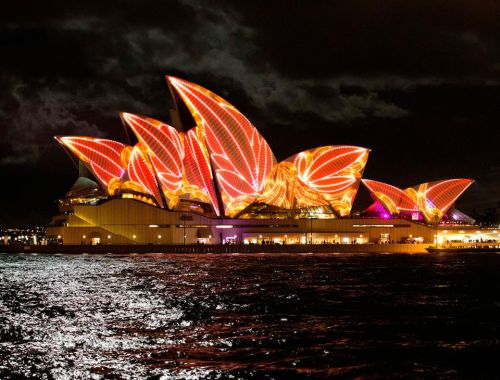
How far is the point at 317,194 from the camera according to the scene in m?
72.1

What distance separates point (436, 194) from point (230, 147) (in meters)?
28.1

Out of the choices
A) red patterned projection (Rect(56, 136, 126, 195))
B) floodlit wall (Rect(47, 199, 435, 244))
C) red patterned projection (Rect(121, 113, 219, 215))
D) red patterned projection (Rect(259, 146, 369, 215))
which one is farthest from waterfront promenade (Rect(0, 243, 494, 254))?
red patterned projection (Rect(56, 136, 126, 195))

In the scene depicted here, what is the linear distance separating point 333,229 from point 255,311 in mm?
55415

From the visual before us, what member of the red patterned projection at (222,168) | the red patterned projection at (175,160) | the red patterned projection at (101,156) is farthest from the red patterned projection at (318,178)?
the red patterned projection at (101,156)

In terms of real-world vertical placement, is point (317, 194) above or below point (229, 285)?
above

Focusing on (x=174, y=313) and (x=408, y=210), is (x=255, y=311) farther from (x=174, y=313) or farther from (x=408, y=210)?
(x=408, y=210)

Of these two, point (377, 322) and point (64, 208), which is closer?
point (377, 322)

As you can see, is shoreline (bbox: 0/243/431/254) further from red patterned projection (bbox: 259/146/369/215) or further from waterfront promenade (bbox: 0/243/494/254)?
red patterned projection (bbox: 259/146/369/215)

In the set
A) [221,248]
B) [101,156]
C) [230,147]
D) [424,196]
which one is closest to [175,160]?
[230,147]

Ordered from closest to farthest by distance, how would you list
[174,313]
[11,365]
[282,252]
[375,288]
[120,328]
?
[11,365] < [120,328] < [174,313] < [375,288] < [282,252]

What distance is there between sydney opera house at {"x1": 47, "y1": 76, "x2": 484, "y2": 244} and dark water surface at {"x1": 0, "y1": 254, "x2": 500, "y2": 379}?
36.4 meters

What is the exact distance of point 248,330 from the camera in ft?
50.3

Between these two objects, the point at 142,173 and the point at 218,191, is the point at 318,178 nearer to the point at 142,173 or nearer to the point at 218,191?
the point at 218,191

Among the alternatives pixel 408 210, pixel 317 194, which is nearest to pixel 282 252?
pixel 317 194
